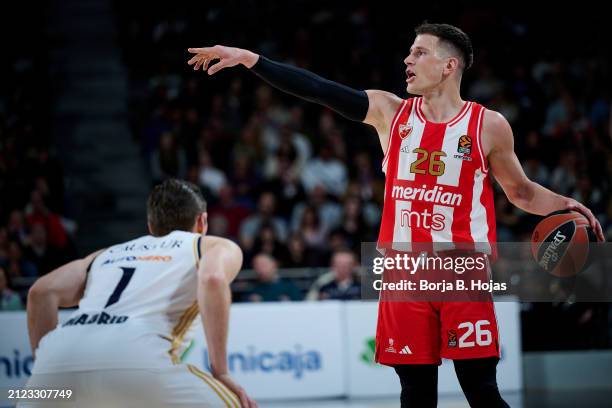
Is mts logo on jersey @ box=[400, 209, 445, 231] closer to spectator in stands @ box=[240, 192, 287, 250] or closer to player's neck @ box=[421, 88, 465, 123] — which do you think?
player's neck @ box=[421, 88, 465, 123]

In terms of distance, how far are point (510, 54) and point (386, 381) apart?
23.4 feet

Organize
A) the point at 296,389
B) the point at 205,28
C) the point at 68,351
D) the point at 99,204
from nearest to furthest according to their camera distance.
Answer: the point at 68,351, the point at 296,389, the point at 99,204, the point at 205,28

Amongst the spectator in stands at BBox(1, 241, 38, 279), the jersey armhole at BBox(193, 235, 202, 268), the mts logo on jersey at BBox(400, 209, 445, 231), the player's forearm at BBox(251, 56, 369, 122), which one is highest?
the player's forearm at BBox(251, 56, 369, 122)

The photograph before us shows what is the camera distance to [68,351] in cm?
378

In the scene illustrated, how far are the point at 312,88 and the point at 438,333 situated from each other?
1.34 metres

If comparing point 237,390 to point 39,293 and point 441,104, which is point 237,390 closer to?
point 39,293

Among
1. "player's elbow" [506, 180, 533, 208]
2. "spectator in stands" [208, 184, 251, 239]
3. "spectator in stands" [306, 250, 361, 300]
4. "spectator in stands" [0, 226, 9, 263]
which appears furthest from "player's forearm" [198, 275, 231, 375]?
"spectator in stands" [208, 184, 251, 239]

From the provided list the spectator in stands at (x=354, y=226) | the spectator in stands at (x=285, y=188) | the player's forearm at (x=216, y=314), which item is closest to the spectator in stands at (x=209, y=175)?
the spectator in stands at (x=285, y=188)

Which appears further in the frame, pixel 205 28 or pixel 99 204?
pixel 205 28

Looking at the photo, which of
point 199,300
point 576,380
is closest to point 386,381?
point 576,380

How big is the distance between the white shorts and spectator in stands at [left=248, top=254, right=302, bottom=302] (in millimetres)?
5904

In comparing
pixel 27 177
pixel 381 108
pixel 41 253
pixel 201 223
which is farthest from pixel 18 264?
pixel 381 108

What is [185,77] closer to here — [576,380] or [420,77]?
[576,380]

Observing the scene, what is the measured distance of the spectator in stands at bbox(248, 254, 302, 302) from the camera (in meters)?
9.69
